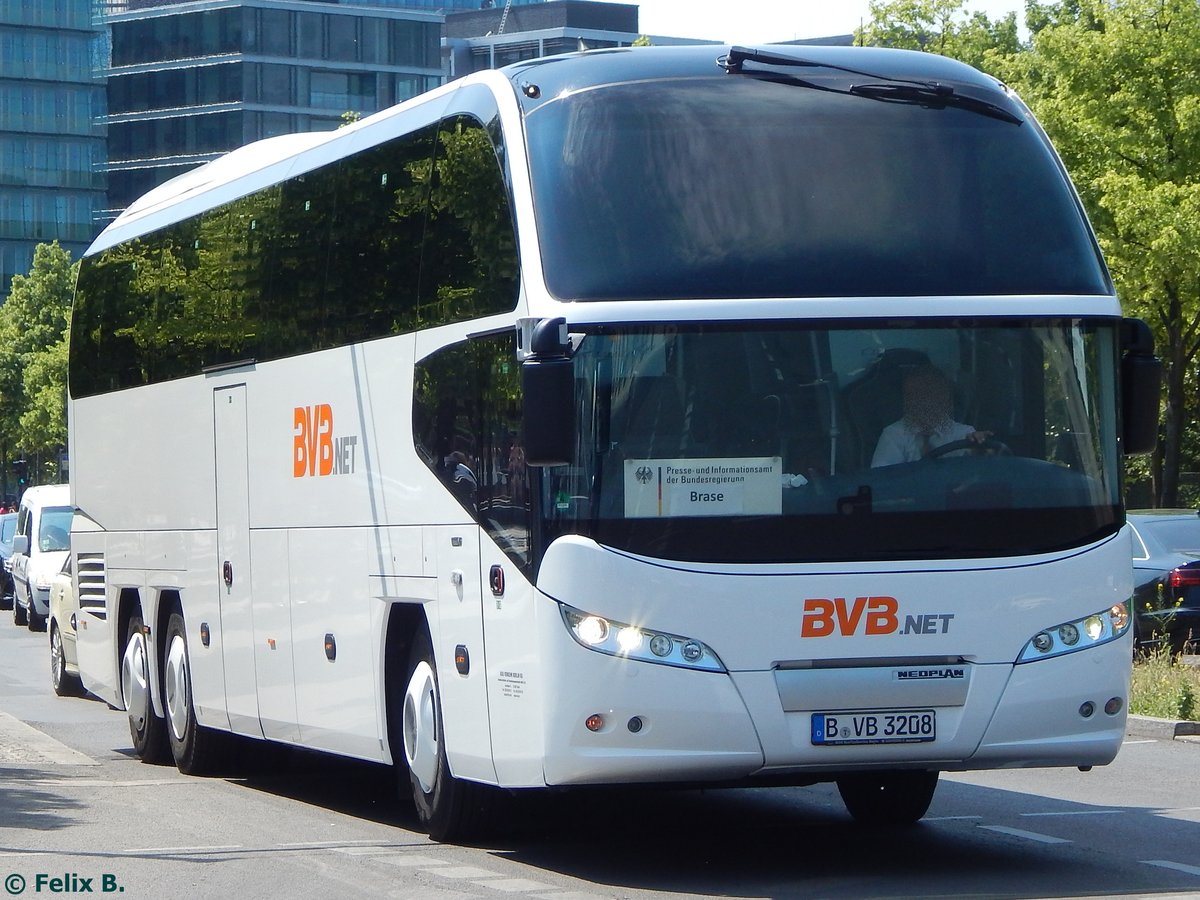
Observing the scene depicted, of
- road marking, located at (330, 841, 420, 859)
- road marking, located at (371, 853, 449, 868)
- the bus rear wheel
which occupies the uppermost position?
the bus rear wheel

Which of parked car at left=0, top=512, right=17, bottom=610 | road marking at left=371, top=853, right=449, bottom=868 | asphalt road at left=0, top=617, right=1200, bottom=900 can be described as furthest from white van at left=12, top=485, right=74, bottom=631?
road marking at left=371, top=853, right=449, bottom=868

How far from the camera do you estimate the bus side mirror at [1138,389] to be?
9773 mm

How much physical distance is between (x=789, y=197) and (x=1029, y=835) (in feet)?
11.9

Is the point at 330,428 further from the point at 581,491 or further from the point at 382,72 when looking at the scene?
the point at 382,72

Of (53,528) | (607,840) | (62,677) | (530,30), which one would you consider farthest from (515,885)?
(530,30)

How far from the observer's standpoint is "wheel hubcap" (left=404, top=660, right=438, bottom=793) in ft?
35.6

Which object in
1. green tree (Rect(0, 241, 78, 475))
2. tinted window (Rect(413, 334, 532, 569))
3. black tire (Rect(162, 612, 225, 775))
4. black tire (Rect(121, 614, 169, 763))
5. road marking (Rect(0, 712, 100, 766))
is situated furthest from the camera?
green tree (Rect(0, 241, 78, 475))

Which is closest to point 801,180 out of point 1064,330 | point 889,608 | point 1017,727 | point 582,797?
point 1064,330

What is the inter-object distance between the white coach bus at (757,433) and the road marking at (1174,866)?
2.36 feet

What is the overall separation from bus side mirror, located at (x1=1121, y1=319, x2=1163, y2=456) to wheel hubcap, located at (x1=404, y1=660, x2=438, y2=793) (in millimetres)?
3555

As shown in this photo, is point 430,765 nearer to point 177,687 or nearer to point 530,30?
point 177,687

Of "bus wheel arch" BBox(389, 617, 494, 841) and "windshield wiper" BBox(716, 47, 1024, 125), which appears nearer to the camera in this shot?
"windshield wiper" BBox(716, 47, 1024, 125)

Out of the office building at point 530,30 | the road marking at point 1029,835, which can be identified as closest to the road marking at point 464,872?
the road marking at point 1029,835

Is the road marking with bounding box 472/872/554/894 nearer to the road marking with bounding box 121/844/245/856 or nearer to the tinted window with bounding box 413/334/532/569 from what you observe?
the tinted window with bounding box 413/334/532/569
